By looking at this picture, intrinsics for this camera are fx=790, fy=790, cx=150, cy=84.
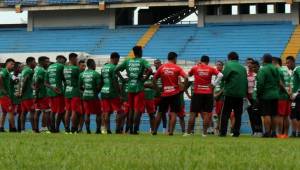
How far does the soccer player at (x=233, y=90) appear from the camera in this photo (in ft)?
58.6

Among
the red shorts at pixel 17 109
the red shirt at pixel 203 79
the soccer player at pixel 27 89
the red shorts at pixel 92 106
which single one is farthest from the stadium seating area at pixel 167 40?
the red shirt at pixel 203 79

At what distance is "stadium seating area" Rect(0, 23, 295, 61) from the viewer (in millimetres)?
41531

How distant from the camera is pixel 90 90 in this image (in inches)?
777

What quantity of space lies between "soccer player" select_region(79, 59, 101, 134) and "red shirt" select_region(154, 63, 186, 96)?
2141mm

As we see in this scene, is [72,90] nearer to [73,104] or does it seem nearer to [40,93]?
[73,104]

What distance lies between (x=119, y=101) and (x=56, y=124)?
67.0 inches

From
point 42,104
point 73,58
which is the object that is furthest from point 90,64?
point 42,104

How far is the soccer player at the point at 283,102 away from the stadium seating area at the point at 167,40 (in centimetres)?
2011

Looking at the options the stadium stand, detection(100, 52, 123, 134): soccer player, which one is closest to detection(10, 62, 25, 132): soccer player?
detection(100, 52, 123, 134): soccer player

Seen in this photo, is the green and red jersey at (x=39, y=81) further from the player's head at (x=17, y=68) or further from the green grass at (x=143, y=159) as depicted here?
the green grass at (x=143, y=159)

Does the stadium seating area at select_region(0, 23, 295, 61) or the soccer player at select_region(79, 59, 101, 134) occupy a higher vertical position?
the stadium seating area at select_region(0, 23, 295, 61)

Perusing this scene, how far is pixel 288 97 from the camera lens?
19062mm

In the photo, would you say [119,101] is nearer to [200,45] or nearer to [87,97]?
[87,97]

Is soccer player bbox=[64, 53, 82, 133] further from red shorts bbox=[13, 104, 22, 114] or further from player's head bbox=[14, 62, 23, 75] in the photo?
red shorts bbox=[13, 104, 22, 114]
